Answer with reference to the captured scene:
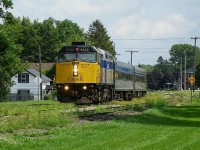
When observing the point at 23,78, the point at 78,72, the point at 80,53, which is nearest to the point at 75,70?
the point at 78,72

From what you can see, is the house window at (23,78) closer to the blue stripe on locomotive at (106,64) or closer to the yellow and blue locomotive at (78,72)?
the blue stripe on locomotive at (106,64)

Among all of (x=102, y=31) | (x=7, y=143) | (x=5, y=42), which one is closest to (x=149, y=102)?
(x=5, y=42)

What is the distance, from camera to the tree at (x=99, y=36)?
139175 millimetres

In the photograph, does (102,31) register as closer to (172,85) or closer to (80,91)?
(172,85)

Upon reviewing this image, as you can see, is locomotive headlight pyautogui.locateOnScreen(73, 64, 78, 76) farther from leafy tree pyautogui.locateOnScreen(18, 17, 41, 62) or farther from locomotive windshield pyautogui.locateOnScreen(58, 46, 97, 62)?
leafy tree pyautogui.locateOnScreen(18, 17, 41, 62)

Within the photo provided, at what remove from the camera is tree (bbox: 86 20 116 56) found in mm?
139175

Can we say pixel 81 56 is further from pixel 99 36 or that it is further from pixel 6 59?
pixel 99 36

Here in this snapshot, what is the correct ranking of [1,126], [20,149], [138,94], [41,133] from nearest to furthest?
[20,149], [41,133], [1,126], [138,94]

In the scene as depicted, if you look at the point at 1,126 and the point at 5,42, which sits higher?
the point at 5,42

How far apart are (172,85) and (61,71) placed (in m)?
150

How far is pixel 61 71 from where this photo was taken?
37.1m

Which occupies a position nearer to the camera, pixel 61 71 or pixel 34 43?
pixel 61 71

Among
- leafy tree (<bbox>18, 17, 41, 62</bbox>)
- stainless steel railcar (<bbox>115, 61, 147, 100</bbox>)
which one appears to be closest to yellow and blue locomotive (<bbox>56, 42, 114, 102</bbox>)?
stainless steel railcar (<bbox>115, 61, 147, 100</bbox>)

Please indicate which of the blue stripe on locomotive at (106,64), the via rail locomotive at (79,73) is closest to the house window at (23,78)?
the blue stripe on locomotive at (106,64)
